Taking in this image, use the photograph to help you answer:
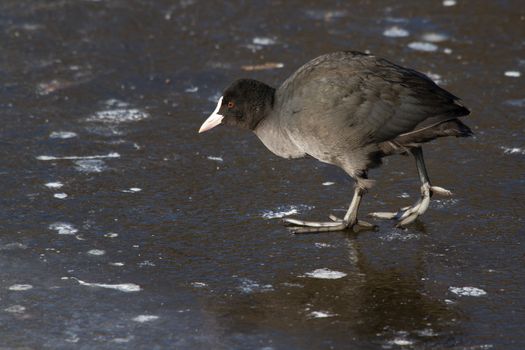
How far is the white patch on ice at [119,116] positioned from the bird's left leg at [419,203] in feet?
8.43

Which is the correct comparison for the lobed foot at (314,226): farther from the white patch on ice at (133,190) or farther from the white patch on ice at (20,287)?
the white patch on ice at (20,287)

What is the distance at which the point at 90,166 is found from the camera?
7.26 meters

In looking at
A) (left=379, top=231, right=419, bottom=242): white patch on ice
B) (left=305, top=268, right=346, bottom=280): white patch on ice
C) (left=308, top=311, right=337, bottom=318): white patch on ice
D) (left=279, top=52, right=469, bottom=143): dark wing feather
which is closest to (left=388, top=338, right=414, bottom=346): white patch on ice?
(left=308, top=311, right=337, bottom=318): white patch on ice

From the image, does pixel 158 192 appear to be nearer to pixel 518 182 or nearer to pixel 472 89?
pixel 518 182

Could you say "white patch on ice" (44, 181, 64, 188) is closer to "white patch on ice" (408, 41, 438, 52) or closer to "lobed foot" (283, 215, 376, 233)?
"lobed foot" (283, 215, 376, 233)

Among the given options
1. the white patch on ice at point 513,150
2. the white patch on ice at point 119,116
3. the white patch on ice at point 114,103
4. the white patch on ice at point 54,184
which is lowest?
the white patch on ice at point 513,150

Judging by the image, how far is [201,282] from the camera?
5613mm

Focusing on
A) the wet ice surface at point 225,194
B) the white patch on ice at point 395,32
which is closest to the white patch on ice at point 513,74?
the wet ice surface at point 225,194

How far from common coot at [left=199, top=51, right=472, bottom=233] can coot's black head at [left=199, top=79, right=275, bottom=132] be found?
0.21 m

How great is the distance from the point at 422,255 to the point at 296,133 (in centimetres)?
115

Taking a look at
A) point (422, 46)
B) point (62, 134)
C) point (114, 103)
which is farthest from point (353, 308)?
point (422, 46)

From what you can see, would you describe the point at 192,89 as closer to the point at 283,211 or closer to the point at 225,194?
the point at 225,194

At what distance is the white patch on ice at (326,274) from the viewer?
5.65m

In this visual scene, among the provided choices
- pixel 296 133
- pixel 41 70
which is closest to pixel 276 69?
pixel 41 70
